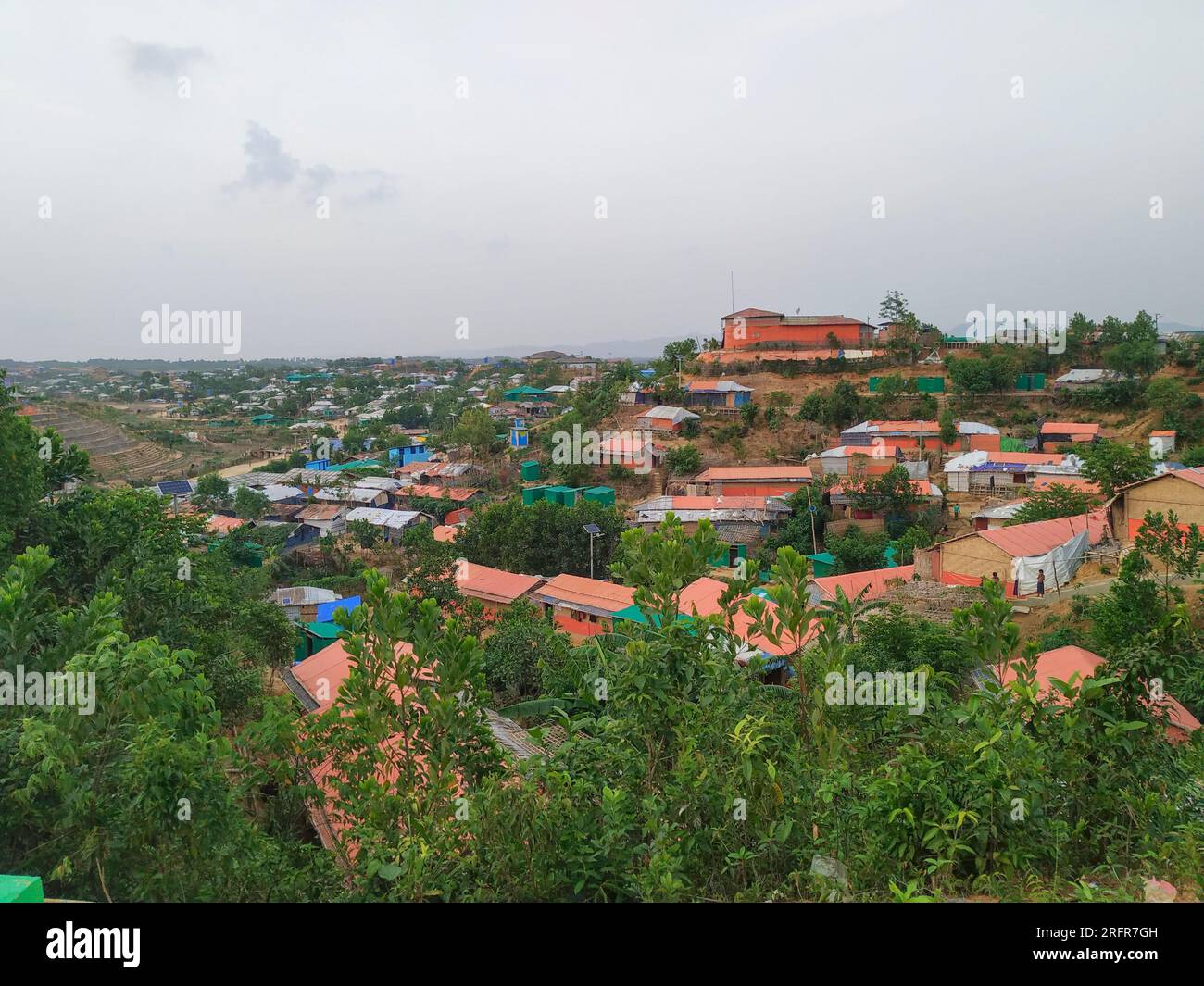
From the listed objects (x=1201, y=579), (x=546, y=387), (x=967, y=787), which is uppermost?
(x=546, y=387)

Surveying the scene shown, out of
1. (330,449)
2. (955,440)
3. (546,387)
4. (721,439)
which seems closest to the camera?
(955,440)

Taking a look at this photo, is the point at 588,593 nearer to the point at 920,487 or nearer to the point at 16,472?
the point at 16,472

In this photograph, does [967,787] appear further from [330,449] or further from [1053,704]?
[330,449]

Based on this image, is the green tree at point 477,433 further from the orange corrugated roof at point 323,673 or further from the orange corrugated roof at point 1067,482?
the orange corrugated roof at point 323,673

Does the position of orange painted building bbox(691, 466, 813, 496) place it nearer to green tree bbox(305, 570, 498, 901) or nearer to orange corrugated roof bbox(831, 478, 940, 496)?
orange corrugated roof bbox(831, 478, 940, 496)

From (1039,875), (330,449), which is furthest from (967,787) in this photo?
(330,449)

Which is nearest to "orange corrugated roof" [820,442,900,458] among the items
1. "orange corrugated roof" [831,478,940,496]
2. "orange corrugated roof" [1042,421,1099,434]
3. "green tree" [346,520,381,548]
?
"orange corrugated roof" [831,478,940,496]
